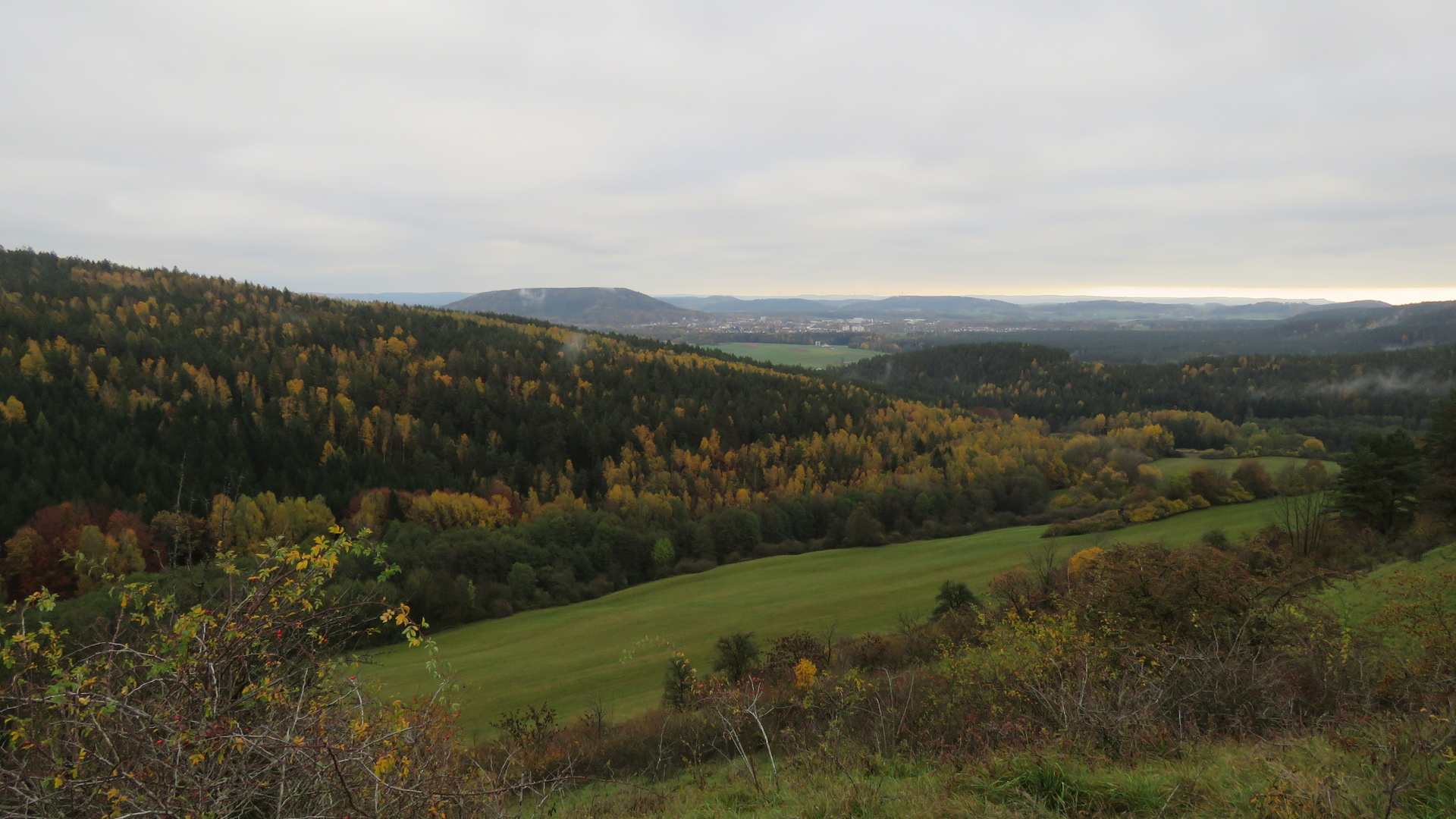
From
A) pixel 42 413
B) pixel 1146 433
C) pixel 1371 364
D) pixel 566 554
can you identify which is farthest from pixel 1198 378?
pixel 42 413

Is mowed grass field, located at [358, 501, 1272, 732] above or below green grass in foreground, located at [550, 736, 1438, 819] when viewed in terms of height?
below

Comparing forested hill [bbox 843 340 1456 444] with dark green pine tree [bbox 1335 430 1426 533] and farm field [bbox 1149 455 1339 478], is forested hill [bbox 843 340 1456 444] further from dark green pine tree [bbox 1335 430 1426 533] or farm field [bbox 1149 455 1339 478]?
dark green pine tree [bbox 1335 430 1426 533]

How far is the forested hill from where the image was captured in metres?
153

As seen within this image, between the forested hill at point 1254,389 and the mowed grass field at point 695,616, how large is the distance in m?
100

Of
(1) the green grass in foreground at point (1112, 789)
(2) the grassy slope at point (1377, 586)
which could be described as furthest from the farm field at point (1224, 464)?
(1) the green grass in foreground at point (1112, 789)

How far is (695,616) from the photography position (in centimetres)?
4878

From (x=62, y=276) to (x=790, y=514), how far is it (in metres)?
166

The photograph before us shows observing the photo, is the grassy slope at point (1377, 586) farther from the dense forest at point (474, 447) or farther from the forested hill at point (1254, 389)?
the forested hill at point (1254, 389)

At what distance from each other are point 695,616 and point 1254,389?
190796 millimetres

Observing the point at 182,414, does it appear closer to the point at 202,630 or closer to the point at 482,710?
the point at 482,710

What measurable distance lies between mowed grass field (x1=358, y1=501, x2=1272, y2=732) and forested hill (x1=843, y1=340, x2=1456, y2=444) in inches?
3951

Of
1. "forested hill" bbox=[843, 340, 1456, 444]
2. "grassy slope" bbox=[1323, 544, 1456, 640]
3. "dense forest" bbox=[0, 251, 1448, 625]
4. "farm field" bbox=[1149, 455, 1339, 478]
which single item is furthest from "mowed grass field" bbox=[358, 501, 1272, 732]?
"forested hill" bbox=[843, 340, 1456, 444]

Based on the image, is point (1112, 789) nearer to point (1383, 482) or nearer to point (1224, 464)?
point (1383, 482)

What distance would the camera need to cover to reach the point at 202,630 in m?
6.36
